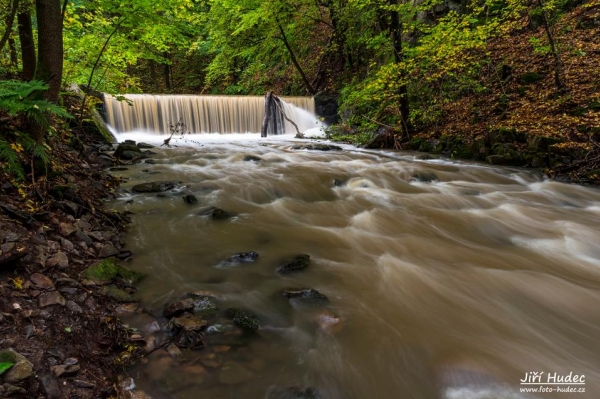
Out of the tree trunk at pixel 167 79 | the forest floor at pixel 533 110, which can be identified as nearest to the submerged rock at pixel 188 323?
the forest floor at pixel 533 110

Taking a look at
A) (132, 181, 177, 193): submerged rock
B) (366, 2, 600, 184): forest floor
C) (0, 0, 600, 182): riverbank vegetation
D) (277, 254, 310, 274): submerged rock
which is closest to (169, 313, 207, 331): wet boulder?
(277, 254, 310, 274): submerged rock

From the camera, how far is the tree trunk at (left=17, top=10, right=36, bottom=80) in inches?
186

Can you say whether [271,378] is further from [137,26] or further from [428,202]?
[137,26]

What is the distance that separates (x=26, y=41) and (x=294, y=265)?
492 cm

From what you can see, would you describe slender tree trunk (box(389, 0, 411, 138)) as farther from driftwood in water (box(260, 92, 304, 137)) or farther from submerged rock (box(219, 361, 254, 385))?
submerged rock (box(219, 361, 254, 385))

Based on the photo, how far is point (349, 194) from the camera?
264 inches

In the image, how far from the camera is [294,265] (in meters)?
3.63

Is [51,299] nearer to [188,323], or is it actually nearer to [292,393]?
[188,323]

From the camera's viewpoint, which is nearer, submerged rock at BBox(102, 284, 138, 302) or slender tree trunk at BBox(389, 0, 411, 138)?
submerged rock at BBox(102, 284, 138, 302)

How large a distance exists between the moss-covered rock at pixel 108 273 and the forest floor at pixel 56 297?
0.16 ft

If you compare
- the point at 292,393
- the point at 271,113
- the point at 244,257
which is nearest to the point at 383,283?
the point at 244,257

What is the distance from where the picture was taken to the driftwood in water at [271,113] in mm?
15484

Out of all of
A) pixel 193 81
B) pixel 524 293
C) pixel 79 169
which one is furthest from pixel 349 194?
pixel 193 81

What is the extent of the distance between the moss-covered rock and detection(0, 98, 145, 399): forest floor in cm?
5
